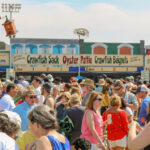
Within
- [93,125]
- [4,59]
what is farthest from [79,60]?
[93,125]

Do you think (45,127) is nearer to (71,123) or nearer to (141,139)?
(141,139)

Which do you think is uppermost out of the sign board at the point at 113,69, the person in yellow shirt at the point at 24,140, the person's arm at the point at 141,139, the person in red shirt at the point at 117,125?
the person's arm at the point at 141,139

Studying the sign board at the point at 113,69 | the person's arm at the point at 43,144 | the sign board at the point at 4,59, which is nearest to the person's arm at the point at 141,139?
the person's arm at the point at 43,144

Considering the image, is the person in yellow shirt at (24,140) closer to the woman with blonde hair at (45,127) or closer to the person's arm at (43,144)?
the woman with blonde hair at (45,127)

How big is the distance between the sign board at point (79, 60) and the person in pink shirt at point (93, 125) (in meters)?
27.5

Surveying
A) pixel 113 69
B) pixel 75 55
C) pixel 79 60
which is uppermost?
pixel 75 55

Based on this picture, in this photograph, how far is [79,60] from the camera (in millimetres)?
34156

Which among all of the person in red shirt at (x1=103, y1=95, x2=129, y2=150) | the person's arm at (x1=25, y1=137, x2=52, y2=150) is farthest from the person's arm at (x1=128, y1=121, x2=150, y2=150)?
the person in red shirt at (x1=103, y1=95, x2=129, y2=150)

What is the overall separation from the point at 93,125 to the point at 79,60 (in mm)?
27770

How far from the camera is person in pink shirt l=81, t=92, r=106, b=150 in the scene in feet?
21.2

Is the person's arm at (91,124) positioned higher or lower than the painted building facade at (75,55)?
lower

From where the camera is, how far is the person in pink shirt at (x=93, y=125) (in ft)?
21.2

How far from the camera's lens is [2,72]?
3506 cm

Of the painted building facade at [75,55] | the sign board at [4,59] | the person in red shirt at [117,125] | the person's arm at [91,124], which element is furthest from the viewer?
the sign board at [4,59]
